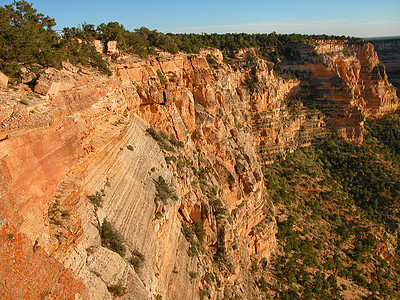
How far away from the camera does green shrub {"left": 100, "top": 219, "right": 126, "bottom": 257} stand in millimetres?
13023

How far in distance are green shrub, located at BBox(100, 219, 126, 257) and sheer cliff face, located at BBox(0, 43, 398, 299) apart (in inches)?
17.3

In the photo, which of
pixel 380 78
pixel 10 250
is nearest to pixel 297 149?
pixel 380 78

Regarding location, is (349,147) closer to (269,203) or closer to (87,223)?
(269,203)

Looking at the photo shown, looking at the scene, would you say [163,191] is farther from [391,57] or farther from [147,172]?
[391,57]

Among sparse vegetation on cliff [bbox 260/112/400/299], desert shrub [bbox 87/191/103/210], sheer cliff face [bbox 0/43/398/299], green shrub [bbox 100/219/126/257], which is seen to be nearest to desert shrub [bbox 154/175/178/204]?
sheer cliff face [bbox 0/43/398/299]

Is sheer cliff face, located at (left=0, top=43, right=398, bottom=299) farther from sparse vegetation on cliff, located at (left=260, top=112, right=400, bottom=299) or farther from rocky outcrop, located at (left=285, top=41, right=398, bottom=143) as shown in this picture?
rocky outcrop, located at (left=285, top=41, right=398, bottom=143)

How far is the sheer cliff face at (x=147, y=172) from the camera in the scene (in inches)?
399

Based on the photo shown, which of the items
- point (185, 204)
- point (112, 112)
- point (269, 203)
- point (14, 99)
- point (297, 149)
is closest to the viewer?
point (14, 99)

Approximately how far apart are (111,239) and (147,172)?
269 inches

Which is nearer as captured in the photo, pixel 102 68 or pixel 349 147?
pixel 102 68

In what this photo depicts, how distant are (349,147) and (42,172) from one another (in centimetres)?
5625

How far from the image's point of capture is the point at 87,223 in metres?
12.3

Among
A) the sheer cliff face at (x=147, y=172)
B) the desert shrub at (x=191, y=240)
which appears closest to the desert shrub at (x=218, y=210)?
the sheer cliff face at (x=147, y=172)

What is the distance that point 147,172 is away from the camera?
1956 cm
